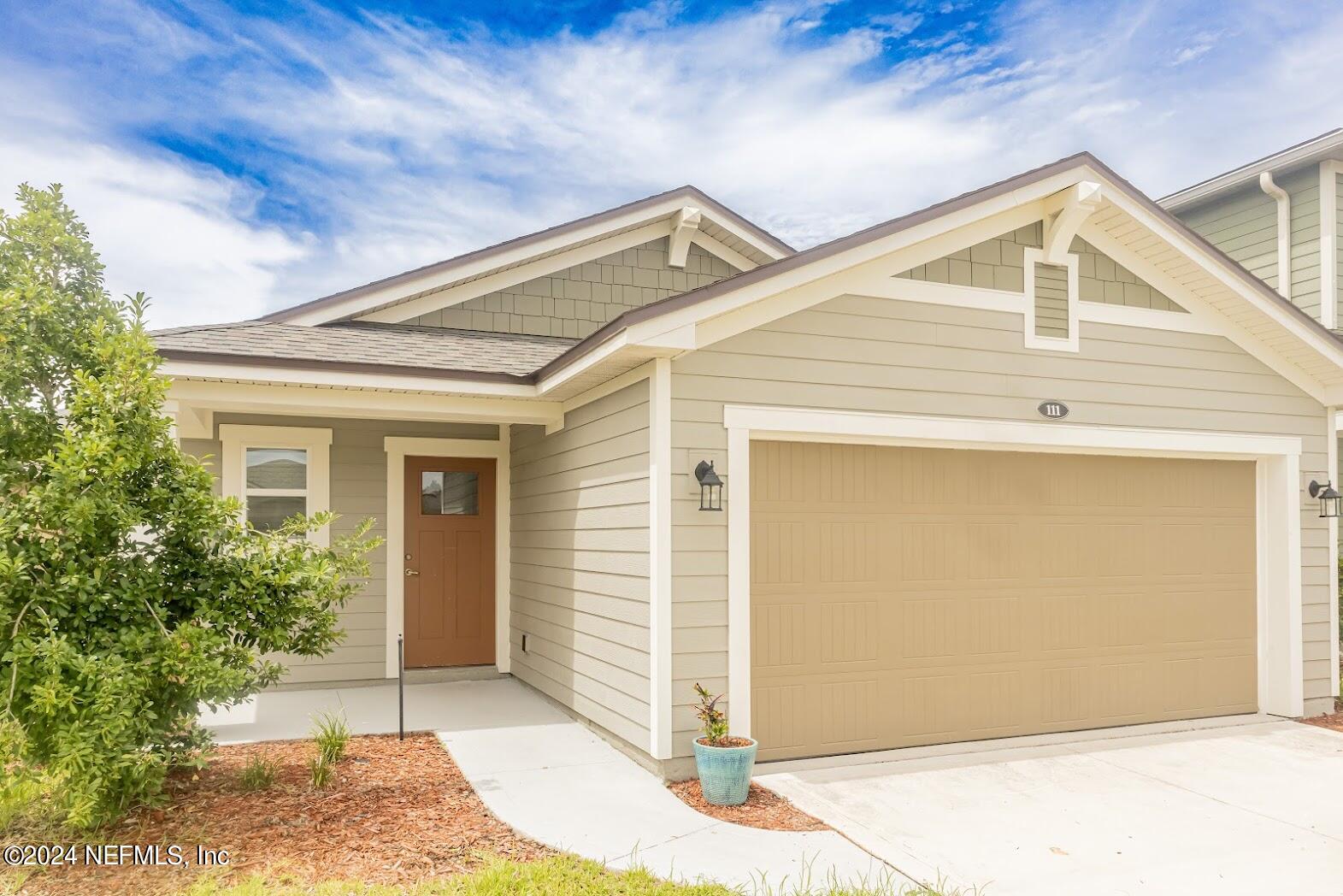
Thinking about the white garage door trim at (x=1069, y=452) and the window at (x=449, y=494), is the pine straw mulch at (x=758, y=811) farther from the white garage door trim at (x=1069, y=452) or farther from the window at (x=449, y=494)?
the window at (x=449, y=494)

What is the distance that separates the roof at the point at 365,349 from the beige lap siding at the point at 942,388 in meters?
2.00

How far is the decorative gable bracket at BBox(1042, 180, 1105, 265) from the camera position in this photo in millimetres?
6812

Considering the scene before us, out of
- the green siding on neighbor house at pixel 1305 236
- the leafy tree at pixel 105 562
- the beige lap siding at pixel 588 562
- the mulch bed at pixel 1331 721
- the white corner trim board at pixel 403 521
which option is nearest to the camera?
the leafy tree at pixel 105 562

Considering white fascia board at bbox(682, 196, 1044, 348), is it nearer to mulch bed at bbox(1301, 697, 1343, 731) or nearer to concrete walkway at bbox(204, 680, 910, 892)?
concrete walkway at bbox(204, 680, 910, 892)

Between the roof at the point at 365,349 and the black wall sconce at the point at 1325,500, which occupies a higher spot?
the roof at the point at 365,349

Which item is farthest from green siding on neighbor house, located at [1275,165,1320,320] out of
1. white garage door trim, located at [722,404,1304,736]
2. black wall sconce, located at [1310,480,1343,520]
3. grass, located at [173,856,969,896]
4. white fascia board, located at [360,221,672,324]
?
grass, located at [173,856,969,896]

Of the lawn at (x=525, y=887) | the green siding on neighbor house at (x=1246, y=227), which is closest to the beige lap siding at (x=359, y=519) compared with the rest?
the lawn at (x=525, y=887)

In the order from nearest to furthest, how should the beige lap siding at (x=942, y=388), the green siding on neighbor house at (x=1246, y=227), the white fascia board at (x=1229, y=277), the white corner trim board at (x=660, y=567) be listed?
the white corner trim board at (x=660, y=567) < the beige lap siding at (x=942, y=388) < the white fascia board at (x=1229, y=277) < the green siding on neighbor house at (x=1246, y=227)

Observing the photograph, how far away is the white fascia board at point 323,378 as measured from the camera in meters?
6.53

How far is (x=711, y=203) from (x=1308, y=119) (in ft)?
35.0

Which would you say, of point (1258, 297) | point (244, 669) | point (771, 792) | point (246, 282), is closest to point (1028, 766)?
point (771, 792)

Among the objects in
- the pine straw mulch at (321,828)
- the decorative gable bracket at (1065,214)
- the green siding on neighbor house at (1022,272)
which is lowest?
the pine straw mulch at (321,828)

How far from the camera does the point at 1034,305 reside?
7062 millimetres

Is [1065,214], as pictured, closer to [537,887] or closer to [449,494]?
[537,887]
